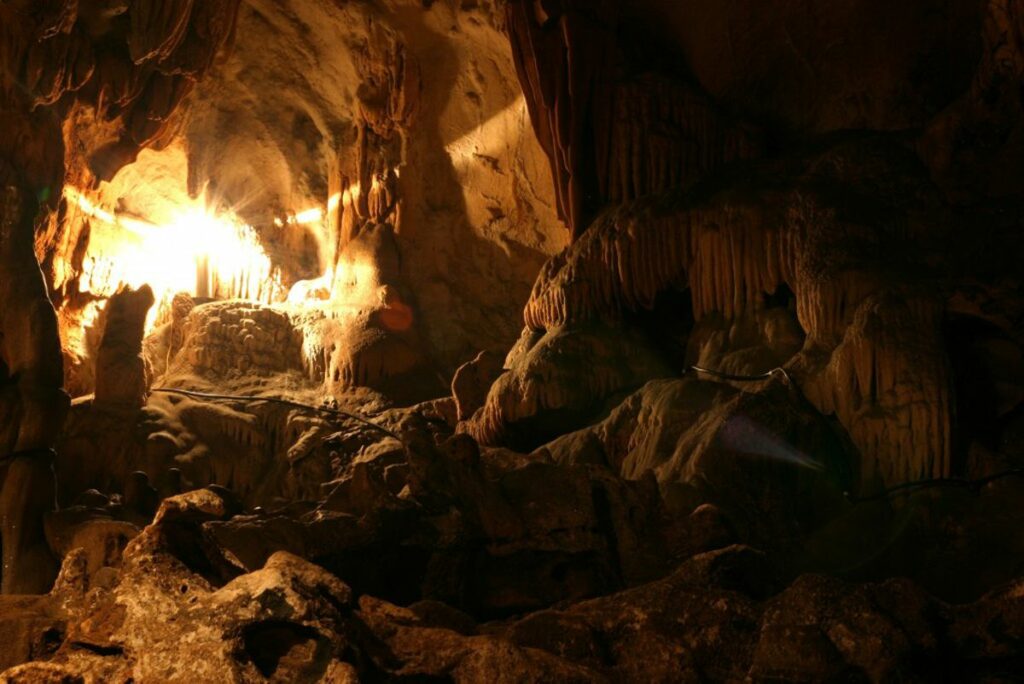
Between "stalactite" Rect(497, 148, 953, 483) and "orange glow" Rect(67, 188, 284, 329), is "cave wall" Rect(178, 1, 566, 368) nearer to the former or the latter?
"orange glow" Rect(67, 188, 284, 329)

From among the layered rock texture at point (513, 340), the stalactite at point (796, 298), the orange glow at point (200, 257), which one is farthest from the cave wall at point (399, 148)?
the stalactite at point (796, 298)

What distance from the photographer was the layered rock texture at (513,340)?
382cm

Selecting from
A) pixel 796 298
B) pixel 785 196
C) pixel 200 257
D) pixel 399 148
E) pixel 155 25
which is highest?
pixel 155 25

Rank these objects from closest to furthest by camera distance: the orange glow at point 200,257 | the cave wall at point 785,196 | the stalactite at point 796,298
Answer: the stalactite at point 796,298 < the cave wall at point 785,196 < the orange glow at point 200,257

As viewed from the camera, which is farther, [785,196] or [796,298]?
[785,196]

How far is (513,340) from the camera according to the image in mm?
12586

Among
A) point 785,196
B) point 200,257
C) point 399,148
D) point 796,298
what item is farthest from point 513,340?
point 200,257

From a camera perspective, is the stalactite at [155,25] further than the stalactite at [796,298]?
Yes

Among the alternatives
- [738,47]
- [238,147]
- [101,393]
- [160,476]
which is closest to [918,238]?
[738,47]

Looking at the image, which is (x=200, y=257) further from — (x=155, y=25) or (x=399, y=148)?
(x=155, y=25)

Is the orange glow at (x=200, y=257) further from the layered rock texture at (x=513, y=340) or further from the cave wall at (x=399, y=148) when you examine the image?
the cave wall at (x=399, y=148)

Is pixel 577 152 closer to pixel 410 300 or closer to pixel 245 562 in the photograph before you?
pixel 410 300

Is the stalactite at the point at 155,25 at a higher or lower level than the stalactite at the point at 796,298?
higher

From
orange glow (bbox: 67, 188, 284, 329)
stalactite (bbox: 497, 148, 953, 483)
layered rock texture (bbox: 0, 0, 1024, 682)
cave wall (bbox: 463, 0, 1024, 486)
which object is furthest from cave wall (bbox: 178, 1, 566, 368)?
stalactite (bbox: 497, 148, 953, 483)
